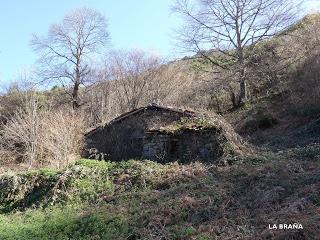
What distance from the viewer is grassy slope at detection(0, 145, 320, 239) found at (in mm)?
8531

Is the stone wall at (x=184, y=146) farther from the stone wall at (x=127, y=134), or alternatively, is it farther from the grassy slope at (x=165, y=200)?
the grassy slope at (x=165, y=200)

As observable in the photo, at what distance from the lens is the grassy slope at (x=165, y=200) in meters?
8.53

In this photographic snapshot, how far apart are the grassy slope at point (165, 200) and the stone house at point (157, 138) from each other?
2.77m

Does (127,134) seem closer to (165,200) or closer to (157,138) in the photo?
(157,138)

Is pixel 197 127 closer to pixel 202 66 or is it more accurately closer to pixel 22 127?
pixel 22 127

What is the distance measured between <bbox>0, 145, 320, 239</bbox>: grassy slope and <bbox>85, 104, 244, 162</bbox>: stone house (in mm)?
2772

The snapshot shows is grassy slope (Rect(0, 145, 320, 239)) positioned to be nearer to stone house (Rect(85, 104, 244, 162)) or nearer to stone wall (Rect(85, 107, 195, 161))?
stone house (Rect(85, 104, 244, 162))

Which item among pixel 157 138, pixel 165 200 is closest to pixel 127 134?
pixel 157 138

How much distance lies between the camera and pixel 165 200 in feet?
35.8

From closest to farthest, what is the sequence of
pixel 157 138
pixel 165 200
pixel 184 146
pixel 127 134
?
pixel 165 200 < pixel 184 146 < pixel 157 138 < pixel 127 134


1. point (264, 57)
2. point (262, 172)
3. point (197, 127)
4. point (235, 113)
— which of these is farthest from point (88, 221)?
point (264, 57)

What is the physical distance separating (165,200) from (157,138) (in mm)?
7322

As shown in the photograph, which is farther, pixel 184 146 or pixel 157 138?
pixel 157 138

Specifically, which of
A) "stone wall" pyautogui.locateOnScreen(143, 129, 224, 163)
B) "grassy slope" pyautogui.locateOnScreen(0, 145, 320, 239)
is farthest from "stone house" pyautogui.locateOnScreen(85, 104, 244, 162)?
"grassy slope" pyautogui.locateOnScreen(0, 145, 320, 239)
